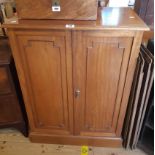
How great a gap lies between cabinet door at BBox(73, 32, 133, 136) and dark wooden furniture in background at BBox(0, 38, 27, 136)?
50cm

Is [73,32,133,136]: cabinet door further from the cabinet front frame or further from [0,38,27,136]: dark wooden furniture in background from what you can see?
[0,38,27,136]: dark wooden furniture in background

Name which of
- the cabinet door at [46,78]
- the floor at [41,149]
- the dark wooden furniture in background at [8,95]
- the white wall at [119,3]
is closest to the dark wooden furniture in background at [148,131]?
the floor at [41,149]

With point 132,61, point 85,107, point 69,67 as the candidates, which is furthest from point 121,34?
point 85,107

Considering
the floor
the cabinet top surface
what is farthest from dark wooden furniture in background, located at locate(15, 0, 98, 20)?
the floor

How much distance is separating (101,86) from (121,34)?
40 centimetres

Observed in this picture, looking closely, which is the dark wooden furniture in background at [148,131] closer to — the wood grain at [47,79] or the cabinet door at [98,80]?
the cabinet door at [98,80]

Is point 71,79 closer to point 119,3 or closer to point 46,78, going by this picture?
point 46,78

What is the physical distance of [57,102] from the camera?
137cm

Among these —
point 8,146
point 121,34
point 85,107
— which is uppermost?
point 121,34

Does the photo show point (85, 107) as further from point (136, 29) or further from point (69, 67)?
point (136, 29)

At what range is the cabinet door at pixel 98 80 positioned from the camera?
1.07 meters

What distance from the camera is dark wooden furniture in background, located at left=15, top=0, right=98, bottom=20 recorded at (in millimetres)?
1011

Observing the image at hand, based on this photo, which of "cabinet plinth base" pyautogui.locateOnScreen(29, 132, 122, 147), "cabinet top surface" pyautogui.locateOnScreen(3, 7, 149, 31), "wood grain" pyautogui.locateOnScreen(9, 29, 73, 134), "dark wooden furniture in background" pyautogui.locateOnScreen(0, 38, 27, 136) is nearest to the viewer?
"cabinet top surface" pyautogui.locateOnScreen(3, 7, 149, 31)

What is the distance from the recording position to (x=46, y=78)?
1.24 meters
